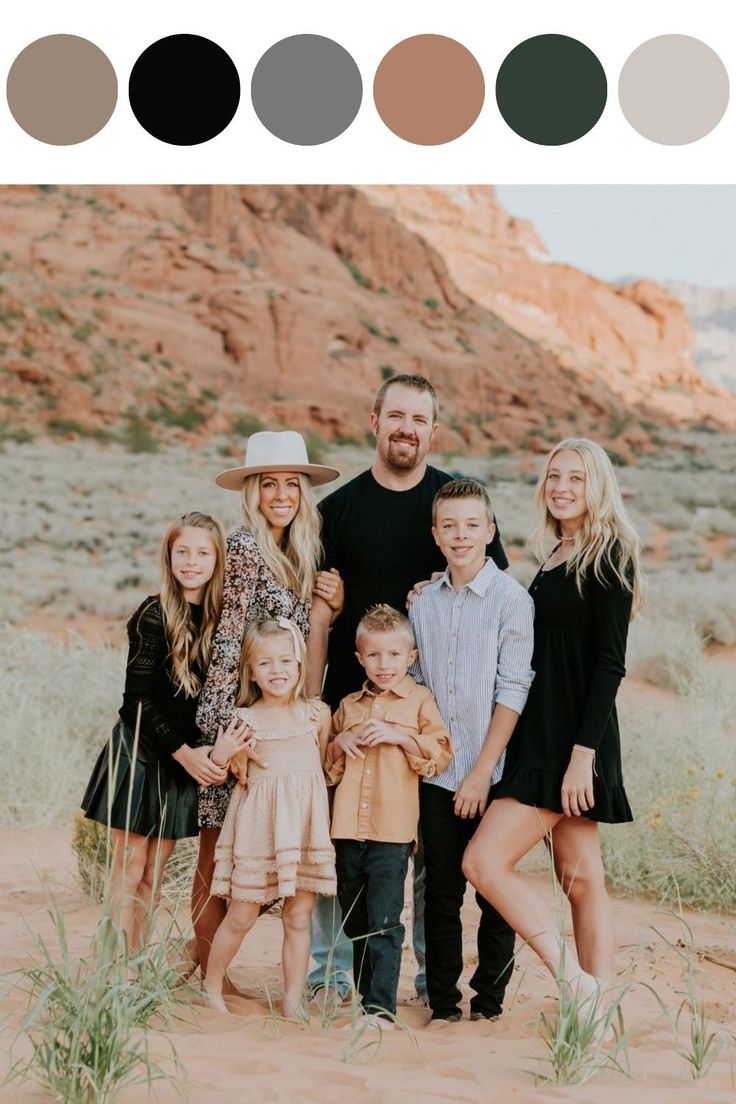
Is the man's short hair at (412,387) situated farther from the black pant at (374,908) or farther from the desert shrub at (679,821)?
the desert shrub at (679,821)

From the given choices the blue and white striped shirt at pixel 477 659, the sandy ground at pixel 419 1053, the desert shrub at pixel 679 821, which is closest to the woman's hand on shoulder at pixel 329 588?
the blue and white striped shirt at pixel 477 659

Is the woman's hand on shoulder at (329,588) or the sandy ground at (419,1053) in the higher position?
the woman's hand on shoulder at (329,588)

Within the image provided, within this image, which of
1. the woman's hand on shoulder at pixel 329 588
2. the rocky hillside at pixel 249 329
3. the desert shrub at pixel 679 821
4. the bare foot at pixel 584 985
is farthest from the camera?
the rocky hillside at pixel 249 329

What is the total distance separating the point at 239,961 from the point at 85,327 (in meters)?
30.3

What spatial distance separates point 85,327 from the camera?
3328cm

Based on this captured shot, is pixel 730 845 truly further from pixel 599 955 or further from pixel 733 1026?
pixel 599 955

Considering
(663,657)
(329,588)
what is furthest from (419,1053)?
(663,657)

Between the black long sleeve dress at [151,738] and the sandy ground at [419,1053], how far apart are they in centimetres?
39

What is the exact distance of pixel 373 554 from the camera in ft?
14.6

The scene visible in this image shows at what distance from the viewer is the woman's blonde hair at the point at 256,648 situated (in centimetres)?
406

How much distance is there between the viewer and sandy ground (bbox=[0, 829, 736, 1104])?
10.0ft

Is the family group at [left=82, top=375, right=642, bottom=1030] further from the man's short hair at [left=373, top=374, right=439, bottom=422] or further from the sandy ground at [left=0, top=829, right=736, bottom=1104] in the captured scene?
the man's short hair at [left=373, top=374, right=439, bottom=422]

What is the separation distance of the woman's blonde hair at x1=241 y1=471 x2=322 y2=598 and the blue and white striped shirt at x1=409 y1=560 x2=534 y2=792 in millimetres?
576

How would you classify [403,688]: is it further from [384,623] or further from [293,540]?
[293,540]
